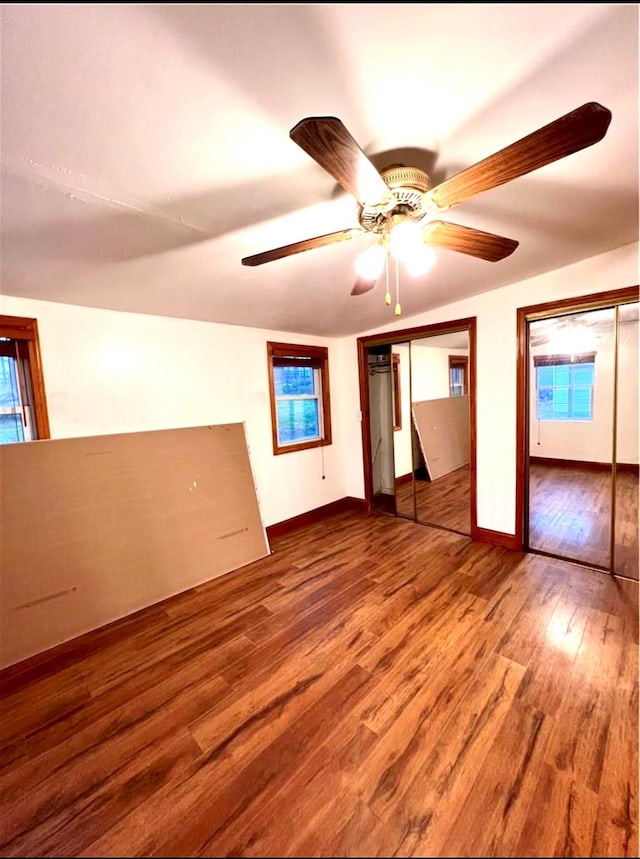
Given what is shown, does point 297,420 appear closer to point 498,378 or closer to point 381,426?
point 381,426

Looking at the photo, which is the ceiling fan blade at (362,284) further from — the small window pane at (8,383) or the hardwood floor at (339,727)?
the small window pane at (8,383)

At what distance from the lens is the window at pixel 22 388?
7.16ft

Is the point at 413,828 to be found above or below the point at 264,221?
below

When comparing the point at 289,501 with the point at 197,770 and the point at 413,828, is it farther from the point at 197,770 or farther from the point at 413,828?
the point at 413,828

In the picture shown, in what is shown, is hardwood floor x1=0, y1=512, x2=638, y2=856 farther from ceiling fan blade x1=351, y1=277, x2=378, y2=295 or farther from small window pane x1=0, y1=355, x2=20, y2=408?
ceiling fan blade x1=351, y1=277, x2=378, y2=295

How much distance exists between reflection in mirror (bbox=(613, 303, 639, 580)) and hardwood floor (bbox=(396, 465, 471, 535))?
119 centimetres

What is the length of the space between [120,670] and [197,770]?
2.72 ft

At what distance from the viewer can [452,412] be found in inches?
147

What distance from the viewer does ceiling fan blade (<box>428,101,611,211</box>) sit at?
32.4 inches

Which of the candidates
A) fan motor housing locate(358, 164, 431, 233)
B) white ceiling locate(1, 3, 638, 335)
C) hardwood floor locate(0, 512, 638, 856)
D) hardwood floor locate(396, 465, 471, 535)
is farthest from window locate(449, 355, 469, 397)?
fan motor housing locate(358, 164, 431, 233)

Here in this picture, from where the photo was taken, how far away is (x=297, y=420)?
3930 millimetres

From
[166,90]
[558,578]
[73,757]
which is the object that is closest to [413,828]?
[73,757]

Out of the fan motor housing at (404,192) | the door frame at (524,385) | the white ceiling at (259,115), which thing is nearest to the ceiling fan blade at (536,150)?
the fan motor housing at (404,192)

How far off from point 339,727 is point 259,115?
238 centimetres
